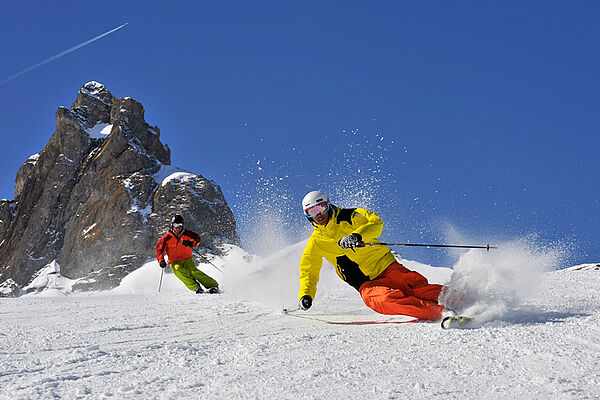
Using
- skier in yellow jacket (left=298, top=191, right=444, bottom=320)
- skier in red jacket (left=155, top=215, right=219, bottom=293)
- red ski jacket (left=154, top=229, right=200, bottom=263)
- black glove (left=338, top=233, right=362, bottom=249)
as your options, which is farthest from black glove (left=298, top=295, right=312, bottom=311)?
red ski jacket (left=154, top=229, right=200, bottom=263)

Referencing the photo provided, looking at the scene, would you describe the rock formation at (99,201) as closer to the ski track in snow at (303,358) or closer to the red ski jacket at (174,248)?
the red ski jacket at (174,248)

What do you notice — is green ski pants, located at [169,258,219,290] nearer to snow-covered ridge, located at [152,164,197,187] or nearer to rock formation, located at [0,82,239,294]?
rock formation, located at [0,82,239,294]

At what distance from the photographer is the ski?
12.1ft

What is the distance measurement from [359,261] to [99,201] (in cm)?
6030

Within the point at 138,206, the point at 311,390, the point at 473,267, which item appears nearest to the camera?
the point at 311,390

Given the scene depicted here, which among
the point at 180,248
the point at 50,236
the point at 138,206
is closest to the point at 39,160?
the point at 50,236

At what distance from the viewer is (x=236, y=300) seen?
6.86 meters

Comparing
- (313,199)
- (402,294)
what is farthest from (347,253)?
(402,294)

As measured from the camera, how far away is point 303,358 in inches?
112

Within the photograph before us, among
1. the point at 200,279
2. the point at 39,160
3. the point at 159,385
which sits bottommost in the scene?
the point at 159,385

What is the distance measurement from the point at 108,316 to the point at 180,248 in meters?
4.61

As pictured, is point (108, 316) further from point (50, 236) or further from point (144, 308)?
point (50, 236)

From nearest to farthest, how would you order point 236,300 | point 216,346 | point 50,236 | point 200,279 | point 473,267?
point 216,346, point 473,267, point 236,300, point 200,279, point 50,236

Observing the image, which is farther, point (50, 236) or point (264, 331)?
point (50, 236)
